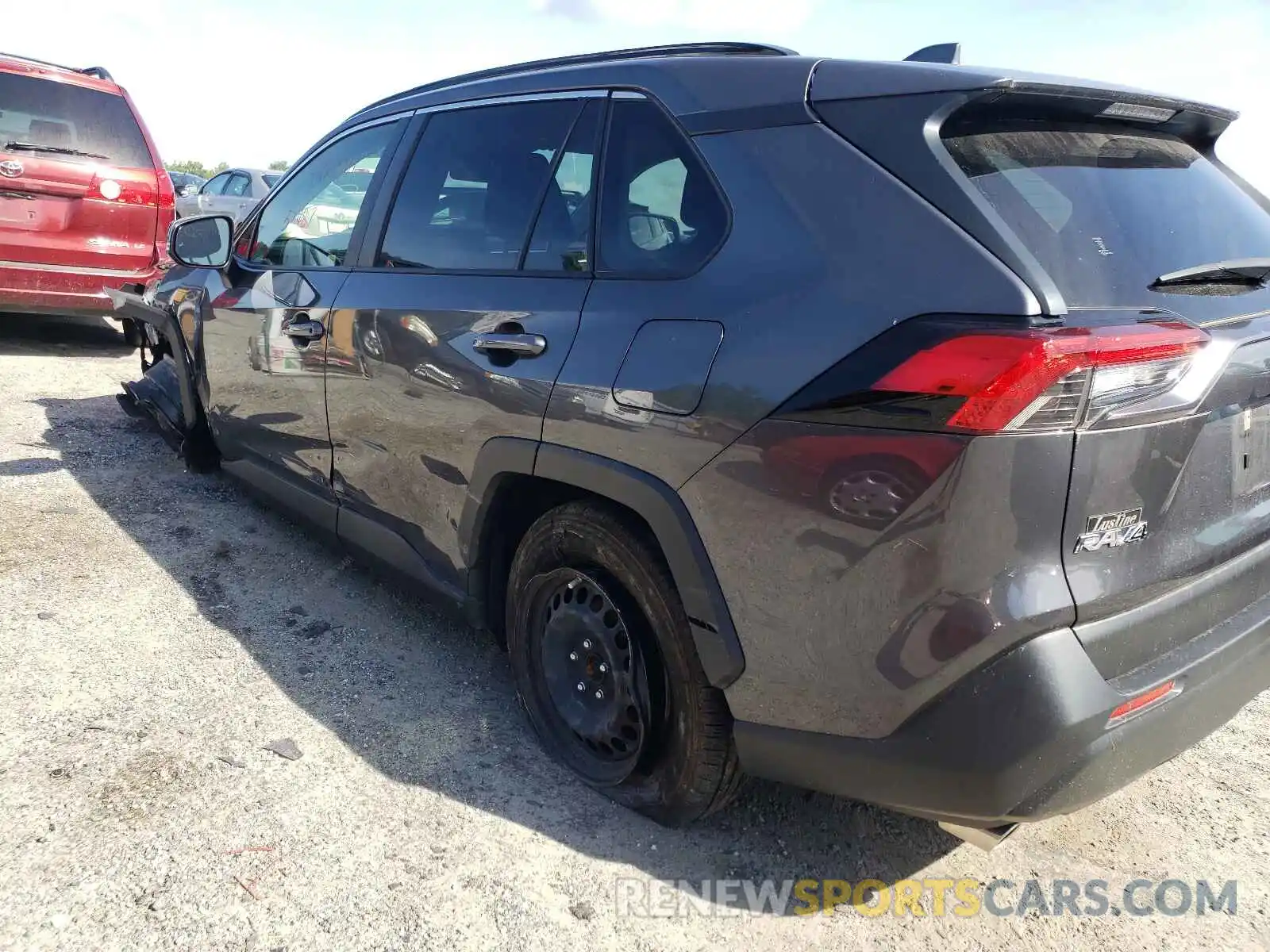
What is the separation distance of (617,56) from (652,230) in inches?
27.4

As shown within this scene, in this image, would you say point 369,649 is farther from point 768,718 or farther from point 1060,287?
point 1060,287

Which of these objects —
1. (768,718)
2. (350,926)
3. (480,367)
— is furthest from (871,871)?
(480,367)

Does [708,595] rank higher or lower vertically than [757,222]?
lower

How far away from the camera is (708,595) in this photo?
2.03 meters

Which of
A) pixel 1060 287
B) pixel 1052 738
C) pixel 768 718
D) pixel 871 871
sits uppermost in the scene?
pixel 1060 287

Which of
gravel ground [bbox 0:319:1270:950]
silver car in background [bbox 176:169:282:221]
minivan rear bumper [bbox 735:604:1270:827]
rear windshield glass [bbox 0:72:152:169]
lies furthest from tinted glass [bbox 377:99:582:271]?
silver car in background [bbox 176:169:282:221]

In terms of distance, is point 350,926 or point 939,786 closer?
point 939,786

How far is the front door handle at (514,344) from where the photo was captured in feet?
7.88

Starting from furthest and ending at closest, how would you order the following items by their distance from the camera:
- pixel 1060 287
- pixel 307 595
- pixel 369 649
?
1. pixel 307 595
2. pixel 369 649
3. pixel 1060 287

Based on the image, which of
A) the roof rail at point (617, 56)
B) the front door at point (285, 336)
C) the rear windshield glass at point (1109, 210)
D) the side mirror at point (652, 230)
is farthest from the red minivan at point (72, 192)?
the rear windshield glass at point (1109, 210)

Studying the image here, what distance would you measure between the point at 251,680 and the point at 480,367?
4.34 feet

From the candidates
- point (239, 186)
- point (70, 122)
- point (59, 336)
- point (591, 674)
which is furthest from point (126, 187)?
point (239, 186)

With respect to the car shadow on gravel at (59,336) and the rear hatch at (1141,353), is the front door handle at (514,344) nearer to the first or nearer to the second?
the rear hatch at (1141,353)

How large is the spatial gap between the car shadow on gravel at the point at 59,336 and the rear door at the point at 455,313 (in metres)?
5.68
